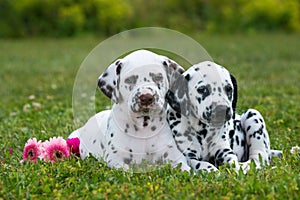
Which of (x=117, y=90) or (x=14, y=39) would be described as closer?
(x=117, y=90)

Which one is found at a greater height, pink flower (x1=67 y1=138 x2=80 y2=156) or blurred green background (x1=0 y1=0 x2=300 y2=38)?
blurred green background (x1=0 y1=0 x2=300 y2=38)

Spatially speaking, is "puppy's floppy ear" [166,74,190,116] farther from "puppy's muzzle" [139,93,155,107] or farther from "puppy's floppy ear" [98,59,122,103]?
"puppy's floppy ear" [98,59,122,103]

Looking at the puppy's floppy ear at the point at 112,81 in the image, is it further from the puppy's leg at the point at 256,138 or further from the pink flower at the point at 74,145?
the puppy's leg at the point at 256,138

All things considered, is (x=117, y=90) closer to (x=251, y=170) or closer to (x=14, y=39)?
(x=251, y=170)

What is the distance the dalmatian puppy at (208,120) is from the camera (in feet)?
15.4

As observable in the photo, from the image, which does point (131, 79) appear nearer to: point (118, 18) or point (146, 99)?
point (146, 99)

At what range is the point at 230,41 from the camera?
20609 mm

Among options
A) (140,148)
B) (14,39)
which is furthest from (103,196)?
(14,39)

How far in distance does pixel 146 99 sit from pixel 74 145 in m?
1.34

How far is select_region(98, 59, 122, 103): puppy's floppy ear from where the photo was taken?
479cm

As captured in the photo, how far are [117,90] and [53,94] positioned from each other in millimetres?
5577

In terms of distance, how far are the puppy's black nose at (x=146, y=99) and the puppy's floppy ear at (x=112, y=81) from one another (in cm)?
34

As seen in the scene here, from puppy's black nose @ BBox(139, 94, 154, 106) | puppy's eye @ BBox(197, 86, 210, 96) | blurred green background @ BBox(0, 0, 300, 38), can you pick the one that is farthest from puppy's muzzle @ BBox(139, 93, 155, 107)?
blurred green background @ BBox(0, 0, 300, 38)

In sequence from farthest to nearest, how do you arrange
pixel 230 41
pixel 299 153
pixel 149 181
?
pixel 230 41 → pixel 299 153 → pixel 149 181
